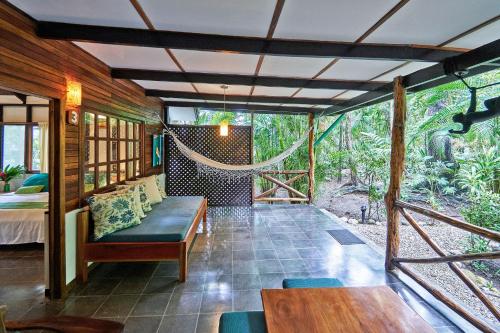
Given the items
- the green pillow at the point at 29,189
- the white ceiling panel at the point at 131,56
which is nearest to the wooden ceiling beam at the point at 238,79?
the white ceiling panel at the point at 131,56

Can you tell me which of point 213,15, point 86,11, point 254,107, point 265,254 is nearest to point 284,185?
point 254,107

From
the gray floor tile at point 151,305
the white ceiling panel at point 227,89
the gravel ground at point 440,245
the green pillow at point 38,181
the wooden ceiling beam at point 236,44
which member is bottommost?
the gravel ground at point 440,245

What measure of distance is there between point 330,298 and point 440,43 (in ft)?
6.34

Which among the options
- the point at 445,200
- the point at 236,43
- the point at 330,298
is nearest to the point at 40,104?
the point at 236,43

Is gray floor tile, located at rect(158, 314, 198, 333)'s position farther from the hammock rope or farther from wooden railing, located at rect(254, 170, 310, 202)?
wooden railing, located at rect(254, 170, 310, 202)

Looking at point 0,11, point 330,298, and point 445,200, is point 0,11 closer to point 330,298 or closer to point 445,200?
point 330,298

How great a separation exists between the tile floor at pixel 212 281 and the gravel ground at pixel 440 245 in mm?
553

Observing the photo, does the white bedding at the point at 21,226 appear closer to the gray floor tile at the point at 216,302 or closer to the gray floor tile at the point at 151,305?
the gray floor tile at the point at 151,305

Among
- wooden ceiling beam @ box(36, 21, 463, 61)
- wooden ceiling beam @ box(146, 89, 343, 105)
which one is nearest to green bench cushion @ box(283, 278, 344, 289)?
wooden ceiling beam @ box(36, 21, 463, 61)

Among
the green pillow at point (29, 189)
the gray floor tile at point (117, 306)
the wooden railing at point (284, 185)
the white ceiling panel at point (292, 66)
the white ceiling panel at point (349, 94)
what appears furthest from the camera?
the wooden railing at point (284, 185)

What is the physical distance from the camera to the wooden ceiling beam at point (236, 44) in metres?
1.71

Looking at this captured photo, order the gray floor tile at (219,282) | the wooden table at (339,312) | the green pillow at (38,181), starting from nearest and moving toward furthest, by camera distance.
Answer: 1. the wooden table at (339,312)
2. the gray floor tile at (219,282)
3. the green pillow at (38,181)

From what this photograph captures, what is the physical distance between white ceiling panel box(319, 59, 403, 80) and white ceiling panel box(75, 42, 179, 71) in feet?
5.20

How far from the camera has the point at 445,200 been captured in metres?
5.85
